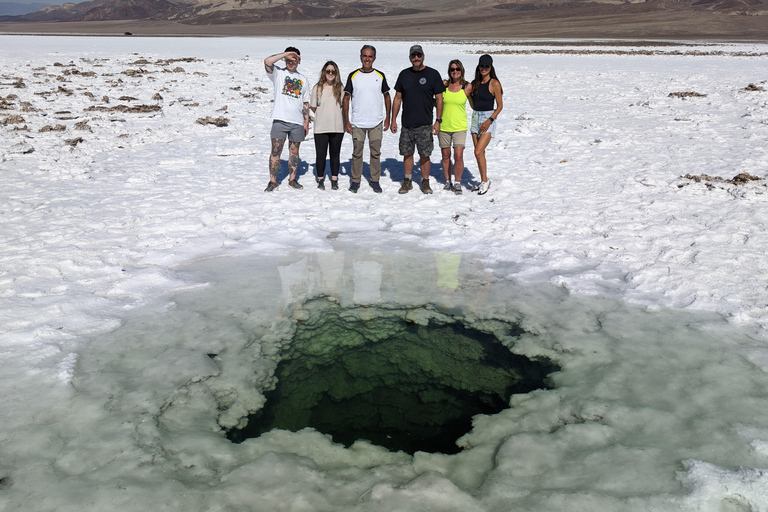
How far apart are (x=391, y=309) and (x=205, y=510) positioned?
2.26m

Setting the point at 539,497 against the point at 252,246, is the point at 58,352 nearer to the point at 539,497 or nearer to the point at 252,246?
the point at 252,246

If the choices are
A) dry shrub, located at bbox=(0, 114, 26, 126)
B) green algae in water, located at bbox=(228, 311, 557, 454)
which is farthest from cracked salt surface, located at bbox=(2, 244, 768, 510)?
dry shrub, located at bbox=(0, 114, 26, 126)

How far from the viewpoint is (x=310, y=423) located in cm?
321

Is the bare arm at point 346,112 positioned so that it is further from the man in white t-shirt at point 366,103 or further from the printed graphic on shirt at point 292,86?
the printed graphic on shirt at point 292,86

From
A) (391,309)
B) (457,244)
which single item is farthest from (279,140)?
(391,309)

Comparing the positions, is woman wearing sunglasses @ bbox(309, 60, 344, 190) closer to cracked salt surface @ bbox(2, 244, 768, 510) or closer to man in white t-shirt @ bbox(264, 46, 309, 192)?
man in white t-shirt @ bbox(264, 46, 309, 192)

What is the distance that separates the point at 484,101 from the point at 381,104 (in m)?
1.35

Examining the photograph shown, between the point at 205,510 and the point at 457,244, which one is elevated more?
the point at 457,244

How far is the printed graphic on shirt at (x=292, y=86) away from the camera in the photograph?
22.5 feet

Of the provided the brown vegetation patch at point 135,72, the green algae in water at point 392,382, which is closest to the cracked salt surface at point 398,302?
the green algae in water at point 392,382

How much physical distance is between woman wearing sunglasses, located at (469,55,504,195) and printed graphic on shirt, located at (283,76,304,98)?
7.43 ft

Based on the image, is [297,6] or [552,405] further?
[297,6]

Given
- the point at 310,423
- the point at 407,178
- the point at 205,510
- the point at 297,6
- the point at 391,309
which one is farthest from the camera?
the point at 297,6

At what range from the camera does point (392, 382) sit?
356 cm
